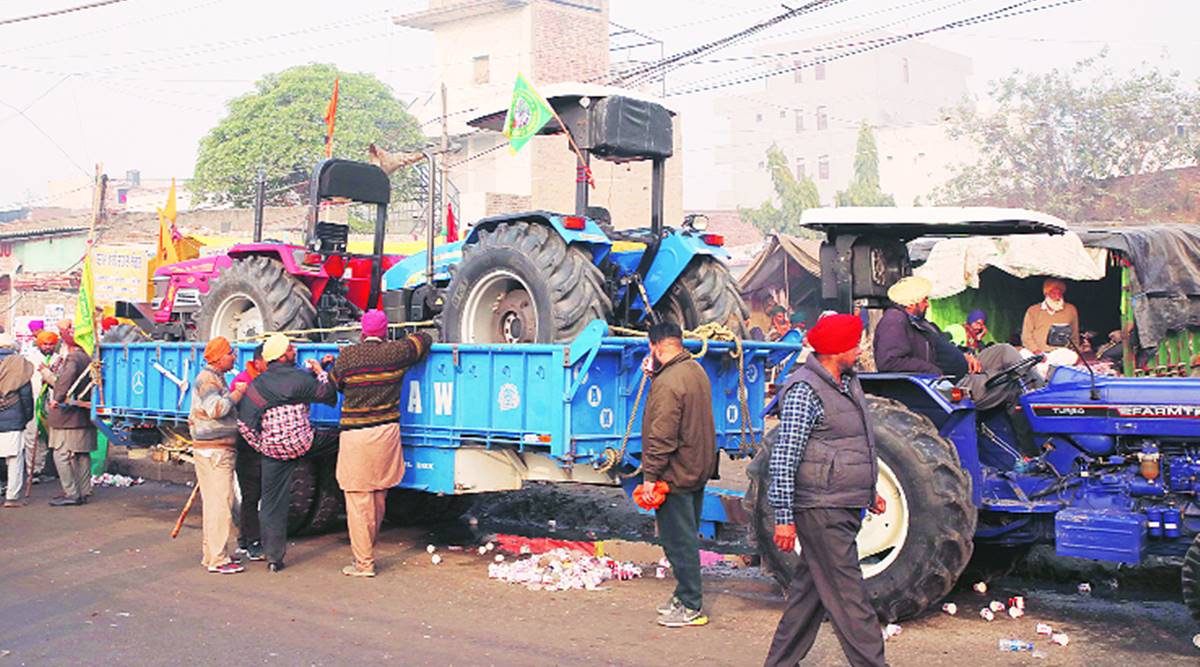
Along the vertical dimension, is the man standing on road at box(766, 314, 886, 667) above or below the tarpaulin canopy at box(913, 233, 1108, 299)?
below

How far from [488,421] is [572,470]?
73cm

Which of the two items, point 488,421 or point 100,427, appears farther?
point 100,427

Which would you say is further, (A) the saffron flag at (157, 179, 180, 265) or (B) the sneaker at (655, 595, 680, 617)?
(A) the saffron flag at (157, 179, 180, 265)

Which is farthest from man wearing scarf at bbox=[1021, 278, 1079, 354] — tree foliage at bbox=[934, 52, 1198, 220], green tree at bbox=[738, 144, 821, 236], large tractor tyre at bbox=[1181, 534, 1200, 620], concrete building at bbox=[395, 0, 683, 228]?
green tree at bbox=[738, 144, 821, 236]

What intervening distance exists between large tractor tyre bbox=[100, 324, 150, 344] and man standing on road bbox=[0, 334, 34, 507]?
850 mm

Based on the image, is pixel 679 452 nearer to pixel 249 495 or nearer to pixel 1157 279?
pixel 249 495

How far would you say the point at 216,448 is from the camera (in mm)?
8969

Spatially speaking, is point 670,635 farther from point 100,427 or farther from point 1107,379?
point 100,427

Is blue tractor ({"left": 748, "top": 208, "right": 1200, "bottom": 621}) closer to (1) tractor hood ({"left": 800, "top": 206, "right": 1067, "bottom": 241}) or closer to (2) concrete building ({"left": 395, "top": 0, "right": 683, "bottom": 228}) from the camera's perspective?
(1) tractor hood ({"left": 800, "top": 206, "right": 1067, "bottom": 241})

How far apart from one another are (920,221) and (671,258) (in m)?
2.48

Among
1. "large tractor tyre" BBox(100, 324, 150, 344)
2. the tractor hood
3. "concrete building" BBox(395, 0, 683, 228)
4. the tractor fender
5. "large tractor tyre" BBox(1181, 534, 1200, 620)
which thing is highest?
"concrete building" BBox(395, 0, 683, 228)

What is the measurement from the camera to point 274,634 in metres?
6.86

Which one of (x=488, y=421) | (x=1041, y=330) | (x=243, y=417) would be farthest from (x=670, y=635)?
(x=1041, y=330)

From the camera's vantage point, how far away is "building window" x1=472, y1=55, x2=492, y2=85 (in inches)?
1987
